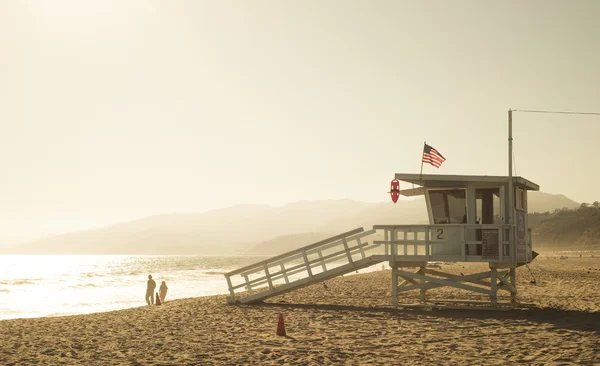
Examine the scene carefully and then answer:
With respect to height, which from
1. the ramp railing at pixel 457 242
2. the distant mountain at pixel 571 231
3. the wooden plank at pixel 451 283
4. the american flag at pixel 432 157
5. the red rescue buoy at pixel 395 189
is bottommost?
the distant mountain at pixel 571 231

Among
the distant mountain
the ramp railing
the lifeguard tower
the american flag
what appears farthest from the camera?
the distant mountain

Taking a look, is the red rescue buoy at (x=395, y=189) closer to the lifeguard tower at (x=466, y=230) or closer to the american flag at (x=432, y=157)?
the lifeguard tower at (x=466, y=230)

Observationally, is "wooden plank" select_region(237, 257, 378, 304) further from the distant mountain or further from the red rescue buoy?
the distant mountain

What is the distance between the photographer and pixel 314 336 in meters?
13.1

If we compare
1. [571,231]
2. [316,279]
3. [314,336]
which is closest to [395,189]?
[316,279]

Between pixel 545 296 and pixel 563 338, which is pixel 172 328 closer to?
pixel 563 338

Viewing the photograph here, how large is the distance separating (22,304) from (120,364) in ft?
115

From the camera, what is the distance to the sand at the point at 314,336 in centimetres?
1066

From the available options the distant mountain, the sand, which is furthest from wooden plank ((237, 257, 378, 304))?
the distant mountain

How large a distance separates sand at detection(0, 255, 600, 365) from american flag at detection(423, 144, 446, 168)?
4.47 metres

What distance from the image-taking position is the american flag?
18578 millimetres

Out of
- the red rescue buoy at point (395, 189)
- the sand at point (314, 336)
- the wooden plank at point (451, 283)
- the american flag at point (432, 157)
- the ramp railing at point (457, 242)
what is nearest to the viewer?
the sand at point (314, 336)

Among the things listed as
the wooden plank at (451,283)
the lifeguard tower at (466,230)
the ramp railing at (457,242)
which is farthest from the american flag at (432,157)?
the wooden plank at (451,283)

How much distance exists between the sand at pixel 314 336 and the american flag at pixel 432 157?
4.47 m
